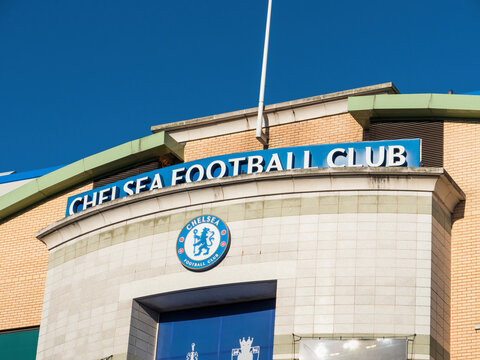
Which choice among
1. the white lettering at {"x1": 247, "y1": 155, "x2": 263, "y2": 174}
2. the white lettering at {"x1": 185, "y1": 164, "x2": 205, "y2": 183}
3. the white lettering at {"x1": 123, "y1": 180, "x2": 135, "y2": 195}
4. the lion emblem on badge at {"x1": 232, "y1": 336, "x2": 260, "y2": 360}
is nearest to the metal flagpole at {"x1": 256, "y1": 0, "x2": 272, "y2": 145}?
the white lettering at {"x1": 247, "y1": 155, "x2": 263, "y2": 174}

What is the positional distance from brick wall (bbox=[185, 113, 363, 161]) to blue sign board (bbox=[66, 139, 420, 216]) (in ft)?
7.98

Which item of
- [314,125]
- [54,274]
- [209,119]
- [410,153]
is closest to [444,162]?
[410,153]

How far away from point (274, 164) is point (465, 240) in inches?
255

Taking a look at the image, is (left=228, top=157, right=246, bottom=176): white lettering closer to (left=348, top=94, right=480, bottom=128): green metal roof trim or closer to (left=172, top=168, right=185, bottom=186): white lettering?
(left=172, top=168, right=185, bottom=186): white lettering

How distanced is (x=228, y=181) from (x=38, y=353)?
29.9 feet

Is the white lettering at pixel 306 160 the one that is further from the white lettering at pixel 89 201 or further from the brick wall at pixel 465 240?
the white lettering at pixel 89 201

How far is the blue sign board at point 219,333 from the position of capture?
34.9 metres

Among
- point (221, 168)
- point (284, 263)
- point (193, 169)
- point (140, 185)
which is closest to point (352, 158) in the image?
point (284, 263)

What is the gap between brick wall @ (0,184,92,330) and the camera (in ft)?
136

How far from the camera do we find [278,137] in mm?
39094

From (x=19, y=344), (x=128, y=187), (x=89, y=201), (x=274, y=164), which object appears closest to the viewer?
(x=274, y=164)

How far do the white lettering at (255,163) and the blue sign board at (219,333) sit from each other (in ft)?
13.9

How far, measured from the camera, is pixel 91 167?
41844 millimetres

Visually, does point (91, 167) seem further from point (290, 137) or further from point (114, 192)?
point (290, 137)
